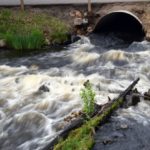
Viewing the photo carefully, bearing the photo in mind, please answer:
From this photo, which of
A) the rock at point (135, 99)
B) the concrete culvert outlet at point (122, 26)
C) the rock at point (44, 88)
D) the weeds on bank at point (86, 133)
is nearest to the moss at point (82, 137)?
the weeds on bank at point (86, 133)

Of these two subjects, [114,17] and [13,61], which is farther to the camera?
[114,17]

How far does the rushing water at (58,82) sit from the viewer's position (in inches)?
388

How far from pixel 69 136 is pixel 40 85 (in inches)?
170

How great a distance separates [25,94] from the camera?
474 inches

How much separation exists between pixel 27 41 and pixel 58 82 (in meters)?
4.40

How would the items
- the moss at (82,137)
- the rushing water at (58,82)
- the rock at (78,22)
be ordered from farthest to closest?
1. the rock at (78,22)
2. the rushing water at (58,82)
3. the moss at (82,137)

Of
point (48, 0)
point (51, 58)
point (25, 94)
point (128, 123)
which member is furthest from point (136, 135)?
point (48, 0)

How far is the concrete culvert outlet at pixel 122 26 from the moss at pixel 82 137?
28.6 feet

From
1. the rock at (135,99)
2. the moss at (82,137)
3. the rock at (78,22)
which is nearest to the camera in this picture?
the moss at (82,137)

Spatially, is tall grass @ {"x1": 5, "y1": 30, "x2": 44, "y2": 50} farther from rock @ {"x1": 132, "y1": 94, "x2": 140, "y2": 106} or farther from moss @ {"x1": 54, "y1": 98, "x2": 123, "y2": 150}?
moss @ {"x1": 54, "y1": 98, "x2": 123, "y2": 150}

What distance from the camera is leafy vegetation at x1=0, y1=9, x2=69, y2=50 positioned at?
16750 mm

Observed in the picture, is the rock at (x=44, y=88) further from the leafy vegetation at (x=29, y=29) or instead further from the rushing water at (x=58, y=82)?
the leafy vegetation at (x=29, y=29)

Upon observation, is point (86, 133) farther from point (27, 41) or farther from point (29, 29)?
point (29, 29)

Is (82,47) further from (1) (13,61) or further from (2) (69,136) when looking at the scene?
(2) (69,136)
